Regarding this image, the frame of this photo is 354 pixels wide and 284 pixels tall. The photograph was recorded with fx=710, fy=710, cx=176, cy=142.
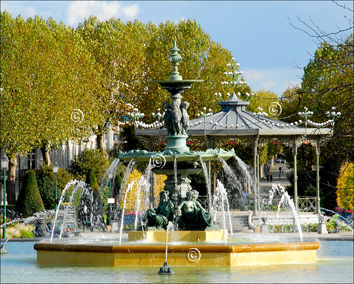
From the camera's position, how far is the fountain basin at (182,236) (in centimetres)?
1565

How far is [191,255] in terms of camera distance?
44.1 ft

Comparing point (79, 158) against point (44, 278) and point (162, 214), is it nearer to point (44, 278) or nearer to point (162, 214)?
point (162, 214)

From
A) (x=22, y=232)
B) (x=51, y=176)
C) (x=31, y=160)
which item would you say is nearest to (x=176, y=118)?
(x=22, y=232)

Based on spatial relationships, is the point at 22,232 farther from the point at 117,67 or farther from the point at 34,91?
the point at 117,67

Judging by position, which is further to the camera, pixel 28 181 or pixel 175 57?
pixel 28 181

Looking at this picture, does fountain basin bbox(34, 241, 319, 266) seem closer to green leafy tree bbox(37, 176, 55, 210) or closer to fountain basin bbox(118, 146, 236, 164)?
fountain basin bbox(118, 146, 236, 164)

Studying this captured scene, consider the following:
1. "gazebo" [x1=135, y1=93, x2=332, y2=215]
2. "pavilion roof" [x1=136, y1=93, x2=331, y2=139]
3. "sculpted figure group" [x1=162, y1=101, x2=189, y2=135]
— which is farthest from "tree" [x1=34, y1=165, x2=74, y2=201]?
"sculpted figure group" [x1=162, y1=101, x2=189, y2=135]

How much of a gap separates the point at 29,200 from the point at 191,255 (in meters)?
20.4

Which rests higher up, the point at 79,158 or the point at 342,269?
the point at 79,158

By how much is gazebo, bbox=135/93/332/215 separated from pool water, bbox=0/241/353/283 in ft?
46.1

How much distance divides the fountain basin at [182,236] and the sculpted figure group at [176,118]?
2605 millimetres

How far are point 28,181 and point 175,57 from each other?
16.9 m

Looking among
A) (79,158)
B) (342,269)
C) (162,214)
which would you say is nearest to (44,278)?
(162,214)

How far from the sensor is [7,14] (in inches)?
1549
